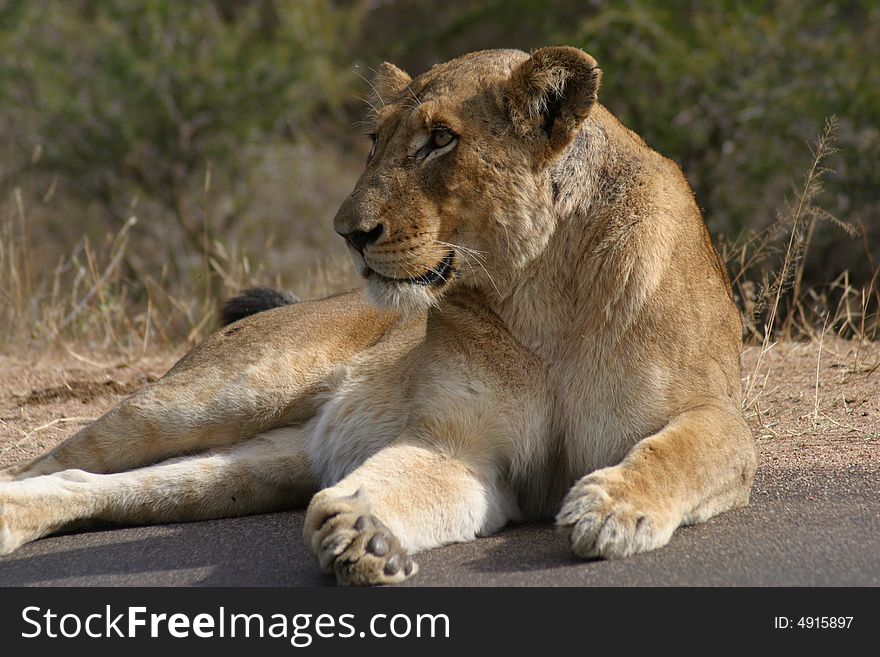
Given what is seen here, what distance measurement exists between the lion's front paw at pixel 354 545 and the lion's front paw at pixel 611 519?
0.42 metres

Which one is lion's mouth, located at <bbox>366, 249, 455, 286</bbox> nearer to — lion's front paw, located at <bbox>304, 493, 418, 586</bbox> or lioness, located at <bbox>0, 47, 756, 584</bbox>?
lioness, located at <bbox>0, 47, 756, 584</bbox>

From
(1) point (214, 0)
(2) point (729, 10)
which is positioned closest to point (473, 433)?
(2) point (729, 10)

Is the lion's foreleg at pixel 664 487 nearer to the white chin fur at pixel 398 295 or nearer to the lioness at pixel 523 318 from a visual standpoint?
the lioness at pixel 523 318

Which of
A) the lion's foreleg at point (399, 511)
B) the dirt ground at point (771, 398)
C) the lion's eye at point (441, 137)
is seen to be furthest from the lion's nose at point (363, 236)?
the dirt ground at point (771, 398)

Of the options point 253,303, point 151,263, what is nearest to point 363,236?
point 253,303

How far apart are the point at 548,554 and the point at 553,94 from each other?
1.31m

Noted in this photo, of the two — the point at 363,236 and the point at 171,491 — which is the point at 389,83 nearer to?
the point at 363,236

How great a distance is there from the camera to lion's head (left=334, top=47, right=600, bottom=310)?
3535 mm

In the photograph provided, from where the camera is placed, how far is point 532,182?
3.62m

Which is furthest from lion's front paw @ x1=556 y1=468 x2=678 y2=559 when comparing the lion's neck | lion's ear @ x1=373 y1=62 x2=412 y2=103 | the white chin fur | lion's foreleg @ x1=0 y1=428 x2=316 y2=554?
lion's ear @ x1=373 y1=62 x2=412 y2=103

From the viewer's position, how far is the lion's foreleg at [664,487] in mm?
3080

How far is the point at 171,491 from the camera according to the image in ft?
13.1

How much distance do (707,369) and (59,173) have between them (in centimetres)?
1023
